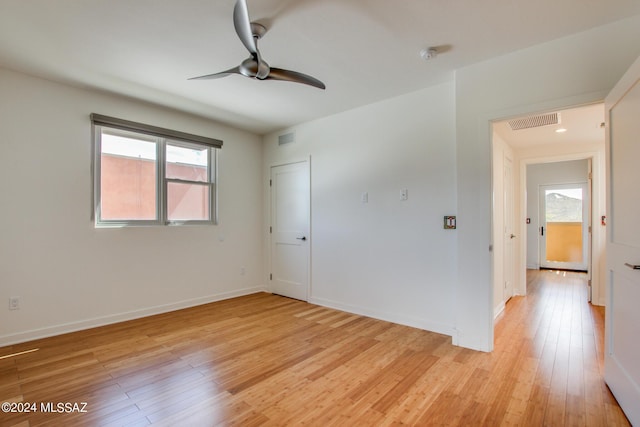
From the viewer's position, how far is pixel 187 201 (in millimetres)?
4324

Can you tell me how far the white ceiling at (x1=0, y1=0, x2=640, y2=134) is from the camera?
2.07 metres

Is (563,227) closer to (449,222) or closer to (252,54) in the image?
(449,222)

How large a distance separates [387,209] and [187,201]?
274cm

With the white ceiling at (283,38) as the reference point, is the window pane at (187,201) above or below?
below

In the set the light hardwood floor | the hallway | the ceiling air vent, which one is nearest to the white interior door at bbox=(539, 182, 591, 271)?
the hallway

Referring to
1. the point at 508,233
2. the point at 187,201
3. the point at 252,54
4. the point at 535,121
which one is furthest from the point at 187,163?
the point at 508,233

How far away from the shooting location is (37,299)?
3096 mm

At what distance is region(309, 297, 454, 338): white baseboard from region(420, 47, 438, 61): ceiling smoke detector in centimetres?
255

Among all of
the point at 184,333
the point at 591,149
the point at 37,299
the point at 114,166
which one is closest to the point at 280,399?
the point at 184,333

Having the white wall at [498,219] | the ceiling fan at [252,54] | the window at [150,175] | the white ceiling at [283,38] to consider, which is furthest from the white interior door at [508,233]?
the window at [150,175]

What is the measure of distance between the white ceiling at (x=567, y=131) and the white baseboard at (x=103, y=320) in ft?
14.1

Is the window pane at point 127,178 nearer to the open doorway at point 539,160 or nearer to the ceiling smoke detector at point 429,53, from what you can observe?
the ceiling smoke detector at point 429,53

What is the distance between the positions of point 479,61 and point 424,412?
2826 millimetres

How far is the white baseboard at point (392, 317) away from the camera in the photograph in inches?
125
